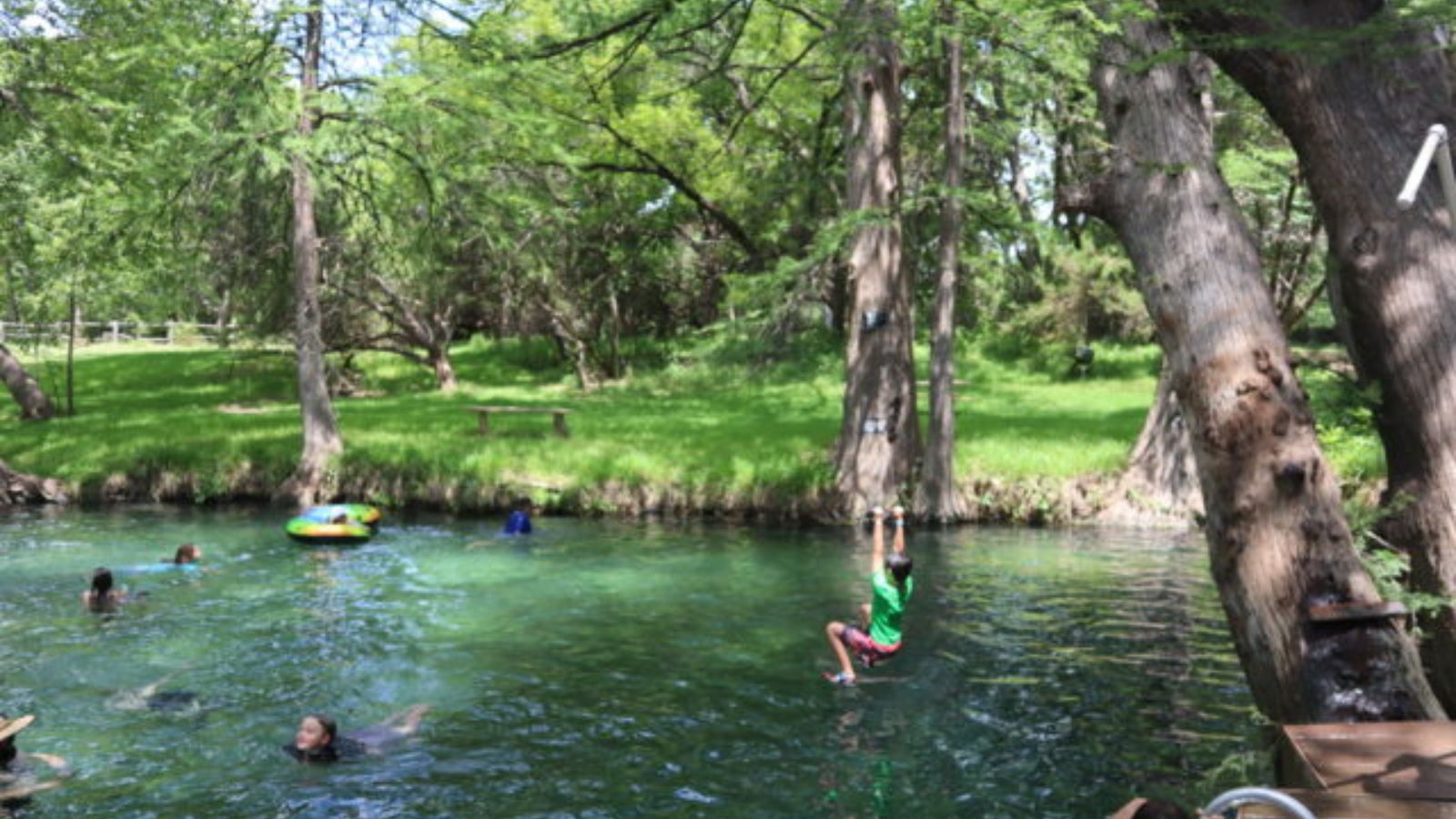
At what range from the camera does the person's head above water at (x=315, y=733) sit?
8953 mm

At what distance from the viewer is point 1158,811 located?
18.2 feet

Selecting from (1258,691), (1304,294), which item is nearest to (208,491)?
(1258,691)

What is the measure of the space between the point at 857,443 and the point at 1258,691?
53.5 feet

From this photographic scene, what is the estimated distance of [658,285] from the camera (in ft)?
139

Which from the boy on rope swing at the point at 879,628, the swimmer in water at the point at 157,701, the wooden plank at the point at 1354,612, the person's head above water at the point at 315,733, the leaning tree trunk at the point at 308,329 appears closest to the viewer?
the wooden plank at the point at 1354,612

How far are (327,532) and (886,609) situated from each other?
11.3m

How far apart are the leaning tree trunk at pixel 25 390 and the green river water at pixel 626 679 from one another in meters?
13.4

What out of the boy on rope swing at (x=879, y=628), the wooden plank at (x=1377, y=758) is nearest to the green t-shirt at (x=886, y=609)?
the boy on rope swing at (x=879, y=628)

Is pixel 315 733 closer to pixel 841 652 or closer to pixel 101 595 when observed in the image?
pixel 841 652

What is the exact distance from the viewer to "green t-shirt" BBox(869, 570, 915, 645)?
1155 centimetres

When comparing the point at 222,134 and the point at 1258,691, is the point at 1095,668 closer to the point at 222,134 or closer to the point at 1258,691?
the point at 1258,691

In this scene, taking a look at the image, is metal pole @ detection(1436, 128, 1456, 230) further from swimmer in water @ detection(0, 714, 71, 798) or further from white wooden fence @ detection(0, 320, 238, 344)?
white wooden fence @ detection(0, 320, 238, 344)

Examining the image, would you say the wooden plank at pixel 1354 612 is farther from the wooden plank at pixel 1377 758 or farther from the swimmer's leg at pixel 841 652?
the swimmer's leg at pixel 841 652

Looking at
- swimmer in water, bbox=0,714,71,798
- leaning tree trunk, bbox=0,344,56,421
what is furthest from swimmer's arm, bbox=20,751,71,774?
leaning tree trunk, bbox=0,344,56,421
